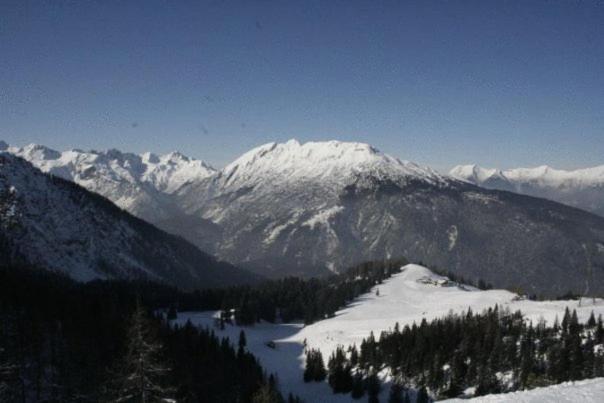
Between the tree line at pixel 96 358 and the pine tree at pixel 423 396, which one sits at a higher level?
the tree line at pixel 96 358

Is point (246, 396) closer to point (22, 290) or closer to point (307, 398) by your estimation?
point (307, 398)

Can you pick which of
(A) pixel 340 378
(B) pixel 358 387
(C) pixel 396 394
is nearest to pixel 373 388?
(B) pixel 358 387

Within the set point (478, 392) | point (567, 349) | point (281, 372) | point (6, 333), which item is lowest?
point (281, 372)

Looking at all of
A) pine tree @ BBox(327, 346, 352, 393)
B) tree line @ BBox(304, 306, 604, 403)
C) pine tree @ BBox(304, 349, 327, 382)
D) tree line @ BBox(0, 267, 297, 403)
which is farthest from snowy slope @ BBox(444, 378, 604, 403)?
pine tree @ BBox(304, 349, 327, 382)

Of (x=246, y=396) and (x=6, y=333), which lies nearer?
(x=6, y=333)

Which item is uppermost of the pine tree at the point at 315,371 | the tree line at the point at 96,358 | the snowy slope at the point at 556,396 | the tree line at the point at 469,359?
the snowy slope at the point at 556,396

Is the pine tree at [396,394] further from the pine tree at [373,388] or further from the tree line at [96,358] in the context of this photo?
the tree line at [96,358]

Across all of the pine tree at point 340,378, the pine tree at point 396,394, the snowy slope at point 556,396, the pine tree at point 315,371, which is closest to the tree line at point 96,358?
the pine tree at point 315,371

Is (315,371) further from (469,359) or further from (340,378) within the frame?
(469,359)

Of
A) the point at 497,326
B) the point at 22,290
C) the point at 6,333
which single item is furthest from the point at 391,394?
the point at 22,290

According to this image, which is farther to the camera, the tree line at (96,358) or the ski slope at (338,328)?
the ski slope at (338,328)

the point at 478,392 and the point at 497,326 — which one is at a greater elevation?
the point at 497,326
